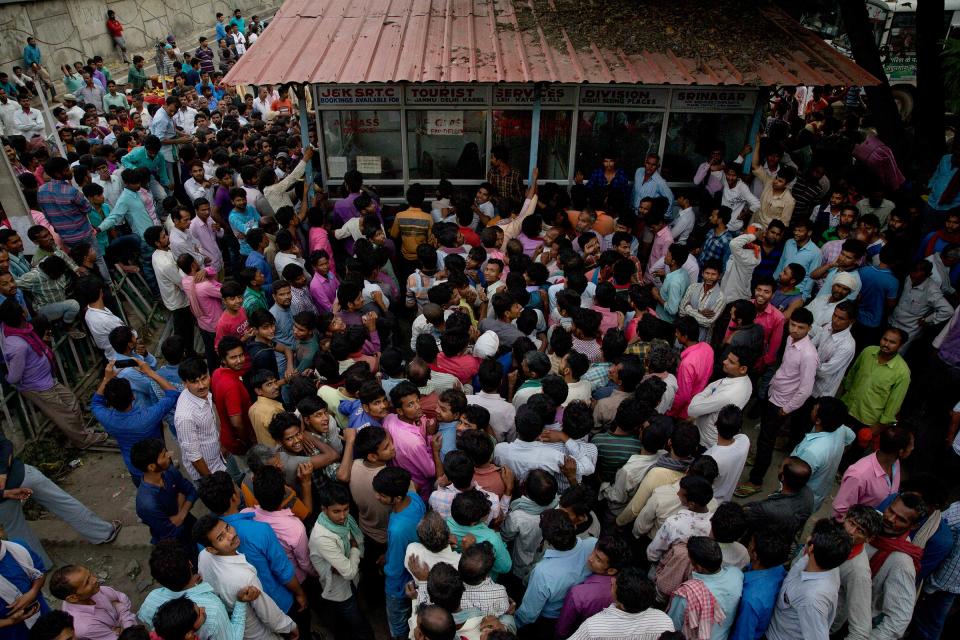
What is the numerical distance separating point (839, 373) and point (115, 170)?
9922 mm

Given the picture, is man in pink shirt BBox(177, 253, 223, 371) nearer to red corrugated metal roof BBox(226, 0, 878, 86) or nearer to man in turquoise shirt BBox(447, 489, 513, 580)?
red corrugated metal roof BBox(226, 0, 878, 86)

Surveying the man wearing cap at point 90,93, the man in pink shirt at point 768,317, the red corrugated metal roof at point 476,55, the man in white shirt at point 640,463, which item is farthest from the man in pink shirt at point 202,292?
the man wearing cap at point 90,93

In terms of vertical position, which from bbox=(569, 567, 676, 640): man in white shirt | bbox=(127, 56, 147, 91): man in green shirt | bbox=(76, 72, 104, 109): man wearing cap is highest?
bbox=(569, 567, 676, 640): man in white shirt

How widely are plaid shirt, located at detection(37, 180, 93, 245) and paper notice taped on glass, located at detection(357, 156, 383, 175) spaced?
11.3ft

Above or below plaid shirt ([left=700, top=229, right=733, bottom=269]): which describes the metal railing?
below

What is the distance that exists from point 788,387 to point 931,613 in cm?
186

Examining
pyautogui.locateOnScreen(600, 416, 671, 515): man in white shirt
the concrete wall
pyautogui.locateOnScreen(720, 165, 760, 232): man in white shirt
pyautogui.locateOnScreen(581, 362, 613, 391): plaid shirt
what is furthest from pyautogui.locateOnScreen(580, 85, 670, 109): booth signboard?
the concrete wall

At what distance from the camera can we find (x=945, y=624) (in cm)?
446

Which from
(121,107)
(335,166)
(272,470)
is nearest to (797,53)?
(335,166)

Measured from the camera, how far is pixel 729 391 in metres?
4.66

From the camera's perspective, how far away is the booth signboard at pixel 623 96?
8.40 metres

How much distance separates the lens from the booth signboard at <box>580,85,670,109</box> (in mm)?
8398

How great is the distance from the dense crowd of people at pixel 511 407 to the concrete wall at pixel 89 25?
11.5 m

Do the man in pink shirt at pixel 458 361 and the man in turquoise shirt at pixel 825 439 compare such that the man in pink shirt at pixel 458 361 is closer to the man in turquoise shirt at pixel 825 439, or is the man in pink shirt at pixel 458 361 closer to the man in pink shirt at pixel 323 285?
the man in pink shirt at pixel 323 285
